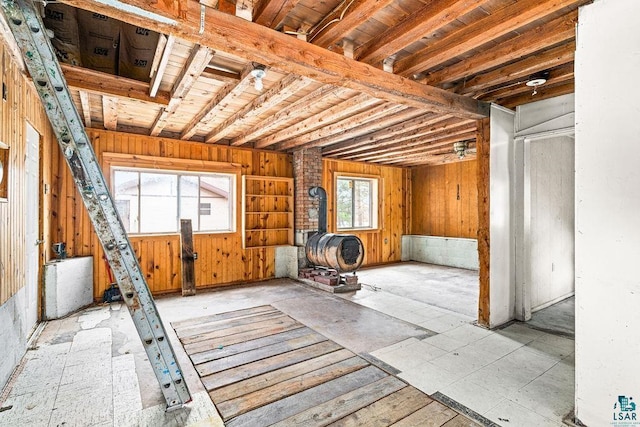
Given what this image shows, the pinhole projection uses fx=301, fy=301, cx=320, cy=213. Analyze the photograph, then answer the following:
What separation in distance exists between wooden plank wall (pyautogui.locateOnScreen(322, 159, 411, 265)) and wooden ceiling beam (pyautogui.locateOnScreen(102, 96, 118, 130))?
14.2 feet

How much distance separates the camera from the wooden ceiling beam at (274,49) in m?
1.82

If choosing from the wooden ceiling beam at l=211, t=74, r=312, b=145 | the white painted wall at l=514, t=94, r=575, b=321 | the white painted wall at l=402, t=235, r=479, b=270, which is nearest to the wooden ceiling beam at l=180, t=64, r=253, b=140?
the wooden ceiling beam at l=211, t=74, r=312, b=145

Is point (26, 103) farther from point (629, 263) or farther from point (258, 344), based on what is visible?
point (629, 263)

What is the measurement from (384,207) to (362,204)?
655 mm

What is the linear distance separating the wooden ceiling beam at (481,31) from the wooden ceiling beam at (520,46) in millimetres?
146

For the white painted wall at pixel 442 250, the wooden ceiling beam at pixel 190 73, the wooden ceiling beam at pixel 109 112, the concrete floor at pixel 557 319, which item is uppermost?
the wooden ceiling beam at pixel 109 112

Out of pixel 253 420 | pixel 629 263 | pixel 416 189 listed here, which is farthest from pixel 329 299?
pixel 416 189

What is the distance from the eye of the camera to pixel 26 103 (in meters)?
3.19

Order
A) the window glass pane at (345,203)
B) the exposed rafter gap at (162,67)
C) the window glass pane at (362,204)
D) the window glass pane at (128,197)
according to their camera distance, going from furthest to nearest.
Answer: the window glass pane at (362,204)
the window glass pane at (345,203)
the window glass pane at (128,197)
the exposed rafter gap at (162,67)

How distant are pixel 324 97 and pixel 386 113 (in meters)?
1.06

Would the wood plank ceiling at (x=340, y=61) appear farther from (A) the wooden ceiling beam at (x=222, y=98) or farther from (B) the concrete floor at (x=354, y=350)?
(B) the concrete floor at (x=354, y=350)

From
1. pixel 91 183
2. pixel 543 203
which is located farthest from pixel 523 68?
pixel 91 183

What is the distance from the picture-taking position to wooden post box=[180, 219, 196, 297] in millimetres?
5184

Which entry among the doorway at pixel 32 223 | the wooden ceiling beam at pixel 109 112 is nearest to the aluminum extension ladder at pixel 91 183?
the wooden ceiling beam at pixel 109 112
